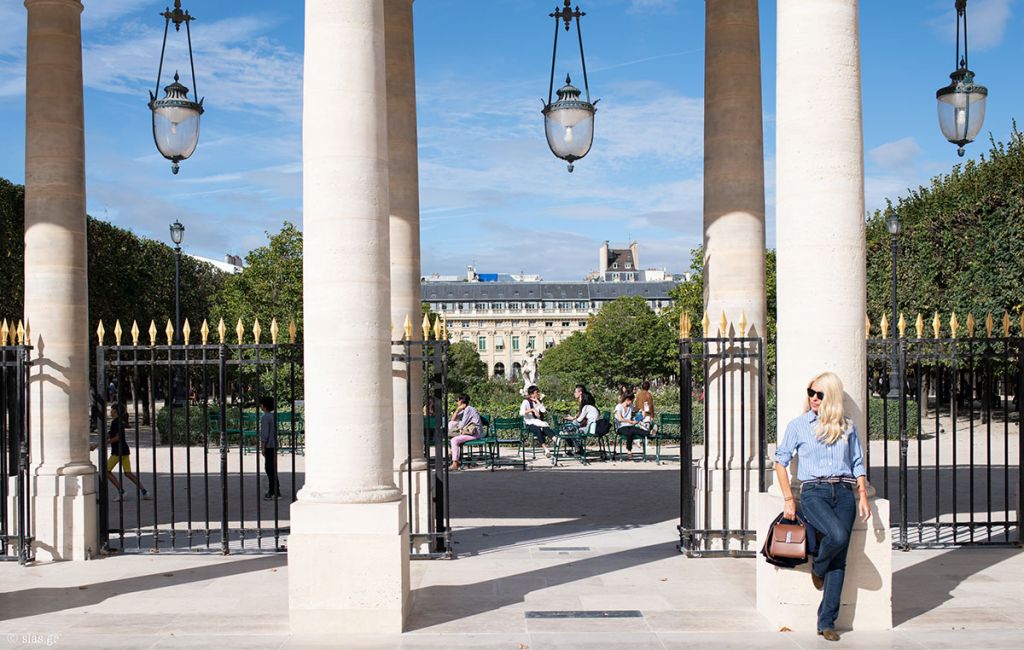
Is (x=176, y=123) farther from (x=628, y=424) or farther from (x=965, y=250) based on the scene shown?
(x=965, y=250)

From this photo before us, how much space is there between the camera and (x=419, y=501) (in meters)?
12.6

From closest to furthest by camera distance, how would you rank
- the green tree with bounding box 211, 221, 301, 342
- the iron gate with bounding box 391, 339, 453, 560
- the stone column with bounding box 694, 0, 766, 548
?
the iron gate with bounding box 391, 339, 453, 560 < the stone column with bounding box 694, 0, 766, 548 < the green tree with bounding box 211, 221, 301, 342

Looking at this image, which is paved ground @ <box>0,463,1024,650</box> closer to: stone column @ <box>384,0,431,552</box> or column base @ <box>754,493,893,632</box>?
column base @ <box>754,493,893,632</box>

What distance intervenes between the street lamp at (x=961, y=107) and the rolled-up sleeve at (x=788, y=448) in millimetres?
5321

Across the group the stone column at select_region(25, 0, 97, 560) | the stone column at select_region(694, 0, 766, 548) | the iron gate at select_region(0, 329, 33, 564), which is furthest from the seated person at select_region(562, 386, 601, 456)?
the iron gate at select_region(0, 329, 33, 564)

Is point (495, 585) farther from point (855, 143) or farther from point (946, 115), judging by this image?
point (946, 115)

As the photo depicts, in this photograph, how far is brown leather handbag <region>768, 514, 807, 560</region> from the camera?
8281 mm

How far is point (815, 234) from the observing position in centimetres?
873

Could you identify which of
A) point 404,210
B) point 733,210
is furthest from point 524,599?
point 733,210

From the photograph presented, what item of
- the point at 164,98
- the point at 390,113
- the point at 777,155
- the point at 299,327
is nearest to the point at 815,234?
the point at 777,155

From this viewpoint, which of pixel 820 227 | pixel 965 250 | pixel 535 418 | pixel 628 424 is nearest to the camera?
pixel 820 227

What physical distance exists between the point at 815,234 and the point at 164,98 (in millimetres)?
7669

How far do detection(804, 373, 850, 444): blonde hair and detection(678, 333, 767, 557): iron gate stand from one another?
3.06 metres

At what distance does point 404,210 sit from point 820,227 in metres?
5.60
